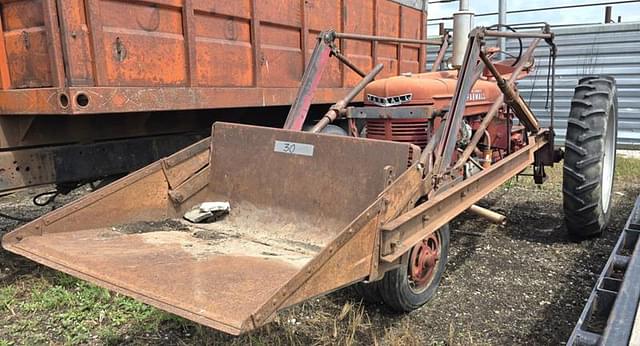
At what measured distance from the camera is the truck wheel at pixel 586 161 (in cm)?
390

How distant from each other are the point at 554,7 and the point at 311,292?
395 inches

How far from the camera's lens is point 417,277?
2.98m

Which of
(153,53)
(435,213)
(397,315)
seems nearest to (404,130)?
(435,213)

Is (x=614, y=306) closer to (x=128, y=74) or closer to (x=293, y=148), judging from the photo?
(x=293, y=148)

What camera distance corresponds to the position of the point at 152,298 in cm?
193

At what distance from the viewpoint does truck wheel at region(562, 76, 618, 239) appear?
12.8 feet

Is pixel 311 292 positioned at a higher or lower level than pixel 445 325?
higher

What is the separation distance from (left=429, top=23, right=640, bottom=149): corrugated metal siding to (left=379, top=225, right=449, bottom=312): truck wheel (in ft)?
22.6

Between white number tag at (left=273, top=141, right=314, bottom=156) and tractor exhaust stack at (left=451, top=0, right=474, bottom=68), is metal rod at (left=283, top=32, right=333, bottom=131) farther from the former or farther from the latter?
tractor exhaust stack at (left=451, top=0, right=474, bottom=68)

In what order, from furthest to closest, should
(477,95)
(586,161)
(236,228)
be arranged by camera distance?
1. (477,95)
2. (586,161)
3. (236,228)

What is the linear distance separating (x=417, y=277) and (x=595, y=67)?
7.75 meters

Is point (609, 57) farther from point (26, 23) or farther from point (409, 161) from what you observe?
point (26, 23)

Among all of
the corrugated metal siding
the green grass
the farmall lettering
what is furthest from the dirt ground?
the corrugated metal siding

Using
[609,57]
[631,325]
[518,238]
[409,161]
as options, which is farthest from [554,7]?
[631,325]
